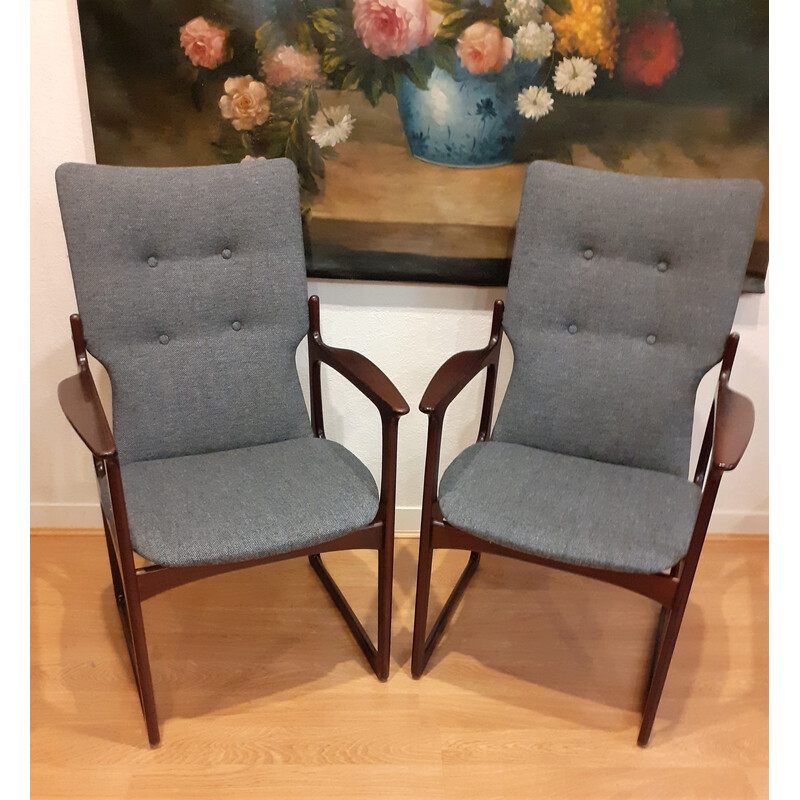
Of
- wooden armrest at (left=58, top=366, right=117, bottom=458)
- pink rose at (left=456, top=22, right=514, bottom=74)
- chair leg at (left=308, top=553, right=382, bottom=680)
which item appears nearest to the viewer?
wooden armrest at (left=58, top=366, right=117, bottom=458)

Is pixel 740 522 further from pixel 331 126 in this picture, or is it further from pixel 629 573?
pixel 331 126

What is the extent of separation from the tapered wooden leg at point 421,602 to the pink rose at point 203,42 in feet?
3.64

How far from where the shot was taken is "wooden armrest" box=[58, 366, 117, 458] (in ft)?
4.08

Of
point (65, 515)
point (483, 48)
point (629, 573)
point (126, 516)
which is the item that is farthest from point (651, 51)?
point (65, 515)

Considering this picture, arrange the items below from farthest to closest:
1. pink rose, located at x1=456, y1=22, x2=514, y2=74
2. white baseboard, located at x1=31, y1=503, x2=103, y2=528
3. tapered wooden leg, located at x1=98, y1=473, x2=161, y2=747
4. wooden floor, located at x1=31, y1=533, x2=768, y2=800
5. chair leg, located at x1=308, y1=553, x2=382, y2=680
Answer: white baseboard, located at x1=31, y1=503, x2=103, y2=528 < chair leg, located at x1=308, y1=553, x2=382, y2=680 < pink rose, located at x1=456, y1=22, x2=514, y2=74 < wooden floor, located at x1=31, y1=533, x2=768, y2=800 < tapered wooden leg, located at x1=98, y1=473, x2=161, y2=747

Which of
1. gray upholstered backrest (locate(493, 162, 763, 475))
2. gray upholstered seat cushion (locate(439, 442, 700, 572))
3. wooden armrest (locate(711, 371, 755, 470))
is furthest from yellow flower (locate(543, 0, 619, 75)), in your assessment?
gray upholstered seat cushion (locate(439, 442, 700, 572))

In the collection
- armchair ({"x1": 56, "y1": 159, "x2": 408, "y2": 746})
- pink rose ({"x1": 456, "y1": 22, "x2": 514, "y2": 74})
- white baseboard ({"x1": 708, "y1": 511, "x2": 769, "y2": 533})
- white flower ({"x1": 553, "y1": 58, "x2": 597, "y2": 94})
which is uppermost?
pink rose ({"x1": 456, "y1": 22, "x2": 514, "y2": 74})

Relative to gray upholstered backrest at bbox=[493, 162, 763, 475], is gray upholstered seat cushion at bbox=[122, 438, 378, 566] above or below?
below

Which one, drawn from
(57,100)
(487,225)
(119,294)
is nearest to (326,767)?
(119,294)

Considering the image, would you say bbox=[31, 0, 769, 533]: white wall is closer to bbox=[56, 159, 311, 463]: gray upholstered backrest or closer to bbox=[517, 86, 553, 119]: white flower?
bbox=[56, 159, 311, 463]: gray upholstered backrest

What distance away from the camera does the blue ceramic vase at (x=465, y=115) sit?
5.30 feet

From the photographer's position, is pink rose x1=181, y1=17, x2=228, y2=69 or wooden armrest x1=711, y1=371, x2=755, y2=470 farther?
pink rose x1=181, y1=17, x2=228, y2=69

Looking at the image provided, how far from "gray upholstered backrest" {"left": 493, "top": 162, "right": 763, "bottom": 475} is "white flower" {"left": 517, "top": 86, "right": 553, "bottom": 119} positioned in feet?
0.43

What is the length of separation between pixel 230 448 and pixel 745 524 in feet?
5.03
